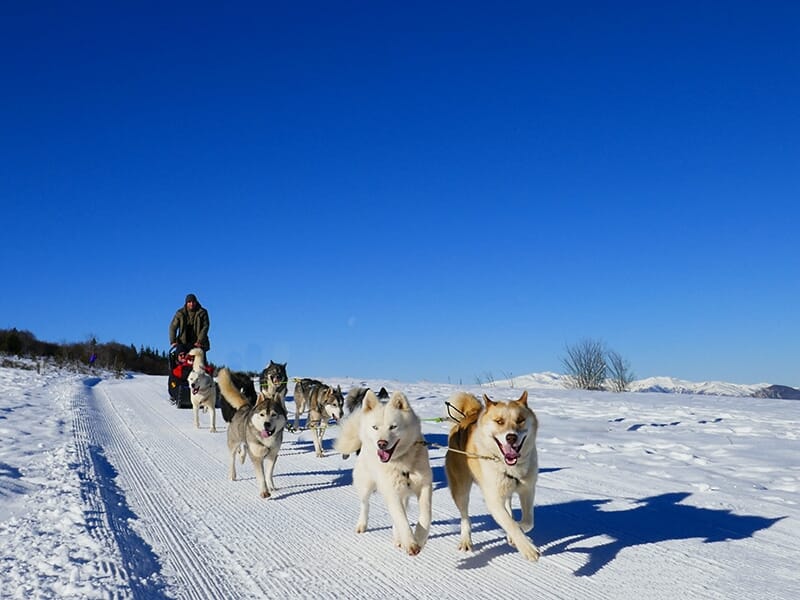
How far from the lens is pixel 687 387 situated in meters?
18.9

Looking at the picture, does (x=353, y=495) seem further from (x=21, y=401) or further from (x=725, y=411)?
(x=21, y=401)

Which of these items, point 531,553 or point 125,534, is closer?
point 531,553

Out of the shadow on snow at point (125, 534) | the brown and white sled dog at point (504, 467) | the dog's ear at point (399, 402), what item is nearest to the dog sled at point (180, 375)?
the shadow on snow at point (125, 534)

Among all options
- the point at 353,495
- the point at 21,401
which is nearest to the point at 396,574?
the point at 353,495

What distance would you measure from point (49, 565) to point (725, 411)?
12.3 meters

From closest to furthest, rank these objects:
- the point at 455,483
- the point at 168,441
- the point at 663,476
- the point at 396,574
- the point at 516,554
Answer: the point at 396,574 → the point at 516,554 → the point at 455,483 → the point at 663,476 → the point at 168,441

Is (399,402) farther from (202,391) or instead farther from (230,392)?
(202,391)

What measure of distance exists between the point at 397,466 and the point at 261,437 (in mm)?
2799

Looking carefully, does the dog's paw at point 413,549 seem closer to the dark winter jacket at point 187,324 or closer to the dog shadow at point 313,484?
the dog shadow at point 313,484

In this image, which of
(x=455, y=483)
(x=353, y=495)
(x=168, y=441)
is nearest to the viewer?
(x=455, y=483)

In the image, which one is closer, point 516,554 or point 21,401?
point 516,554

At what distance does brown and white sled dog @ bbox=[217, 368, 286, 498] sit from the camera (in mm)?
6770

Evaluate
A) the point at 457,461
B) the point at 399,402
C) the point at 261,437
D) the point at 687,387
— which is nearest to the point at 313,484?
the point at 261,437

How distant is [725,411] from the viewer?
493 inches
